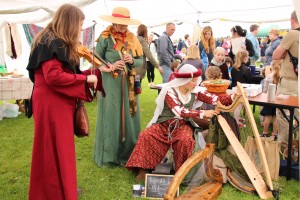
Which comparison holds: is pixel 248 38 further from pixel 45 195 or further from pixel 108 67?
pixel 45 195

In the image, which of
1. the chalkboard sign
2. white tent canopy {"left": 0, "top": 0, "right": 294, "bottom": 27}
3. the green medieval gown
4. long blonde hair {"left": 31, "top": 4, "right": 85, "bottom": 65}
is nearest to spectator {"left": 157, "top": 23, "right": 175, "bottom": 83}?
white tent canopy {"left": 0, "top": 0, "right": 294, "bottom": 27}

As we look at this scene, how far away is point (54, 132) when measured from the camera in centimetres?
239

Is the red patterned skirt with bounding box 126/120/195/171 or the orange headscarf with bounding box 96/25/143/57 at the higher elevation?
the orange headscarf with bounding box 96/25/143/57

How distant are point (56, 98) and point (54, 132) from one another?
0.25 meters

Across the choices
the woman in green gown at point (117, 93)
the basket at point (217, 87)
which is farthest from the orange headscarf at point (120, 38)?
the basket at point (217, 87)

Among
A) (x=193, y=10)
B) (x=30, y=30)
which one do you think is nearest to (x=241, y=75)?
(x=193, y=10)

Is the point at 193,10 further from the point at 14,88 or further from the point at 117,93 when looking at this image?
the point at 117,93

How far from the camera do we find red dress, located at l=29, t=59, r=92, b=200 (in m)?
2.32

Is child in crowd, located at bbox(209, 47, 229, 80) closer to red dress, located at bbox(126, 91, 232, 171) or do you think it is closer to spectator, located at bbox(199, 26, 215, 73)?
spectator, located at bbox(199, 26, 215, 73)

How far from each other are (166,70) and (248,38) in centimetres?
175

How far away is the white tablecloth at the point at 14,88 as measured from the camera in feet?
18.8

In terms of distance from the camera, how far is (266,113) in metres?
4.69

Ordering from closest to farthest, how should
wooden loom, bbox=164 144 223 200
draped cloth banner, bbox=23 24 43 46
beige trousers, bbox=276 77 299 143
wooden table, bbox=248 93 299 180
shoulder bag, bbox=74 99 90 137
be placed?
1. wooden loom, bbox=164 144 223 200
2. shoulder bag, bbox=74 99 90 137
3. wooden table, bbox=248 93 299 180
4. beige trousers, bbox=276 77 299 143
5. draped cloth banner, bbox=23 24 43 46

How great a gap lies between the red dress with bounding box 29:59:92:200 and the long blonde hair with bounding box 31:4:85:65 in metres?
0.16
